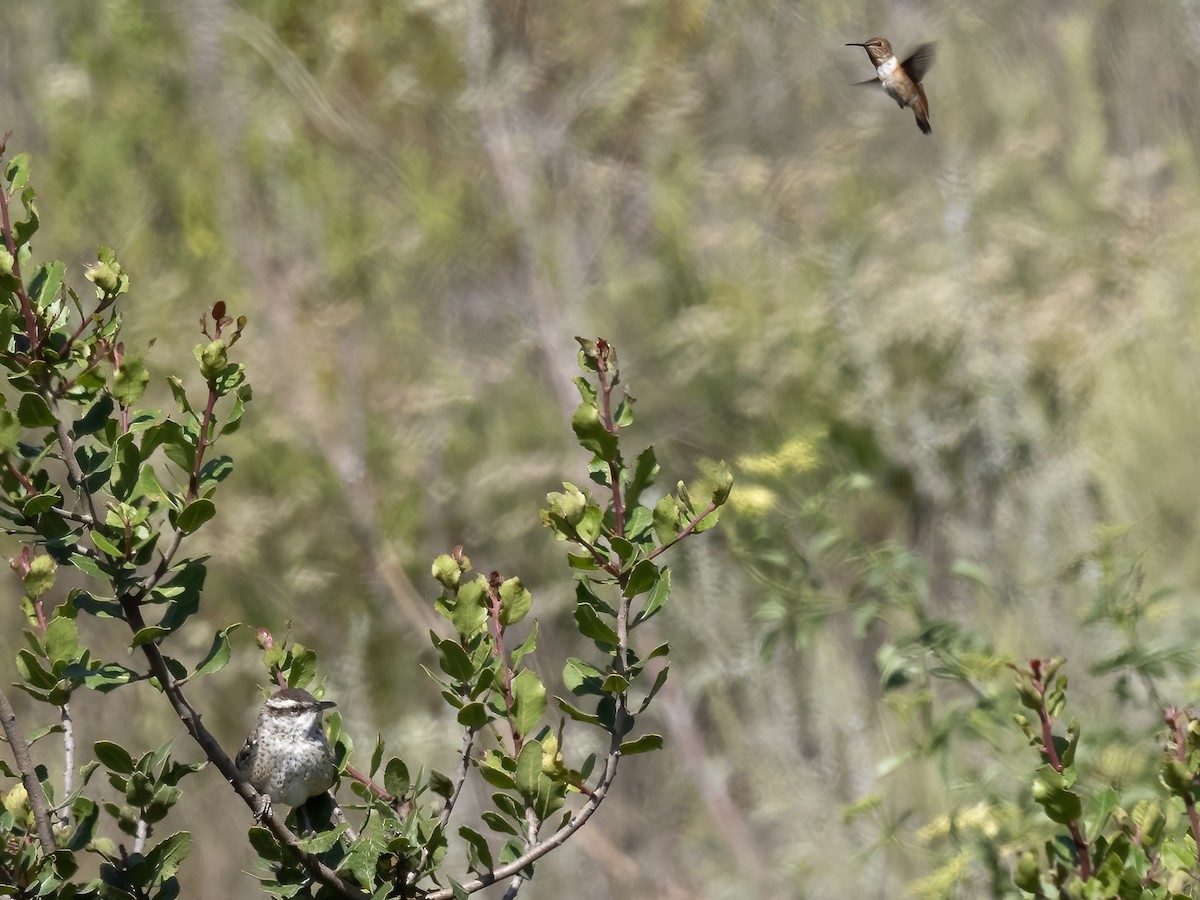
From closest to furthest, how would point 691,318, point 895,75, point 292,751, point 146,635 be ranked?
point 146,635 < point 292,751 < point 895,75 < point 691,318

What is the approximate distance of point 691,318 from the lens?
2.80 m

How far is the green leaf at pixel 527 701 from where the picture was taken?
0.85 metres

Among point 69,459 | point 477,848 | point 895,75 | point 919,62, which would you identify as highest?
point 919,62

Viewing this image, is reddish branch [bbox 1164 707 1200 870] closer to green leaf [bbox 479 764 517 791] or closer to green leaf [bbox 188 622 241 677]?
green leaf [bbox 479 764 517 791]

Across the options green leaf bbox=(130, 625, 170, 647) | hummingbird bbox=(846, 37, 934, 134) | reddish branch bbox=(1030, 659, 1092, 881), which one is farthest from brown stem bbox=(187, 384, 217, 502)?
hummingbird bbox=(846, 37, 934, 134)

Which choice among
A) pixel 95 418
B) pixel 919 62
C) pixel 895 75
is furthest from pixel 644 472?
pixel 919 62

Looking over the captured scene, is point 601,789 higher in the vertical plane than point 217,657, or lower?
lower

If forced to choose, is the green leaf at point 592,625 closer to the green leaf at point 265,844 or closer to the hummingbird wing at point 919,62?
the green leaf at point 265,844

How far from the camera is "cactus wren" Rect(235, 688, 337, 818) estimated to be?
927 millimetres

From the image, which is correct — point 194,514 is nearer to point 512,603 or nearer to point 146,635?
point 146,635

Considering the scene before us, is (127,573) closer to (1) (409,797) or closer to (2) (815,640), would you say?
(1) (409,797)

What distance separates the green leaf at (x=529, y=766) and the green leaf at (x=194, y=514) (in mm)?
246

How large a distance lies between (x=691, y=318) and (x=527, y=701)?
2.01 metres

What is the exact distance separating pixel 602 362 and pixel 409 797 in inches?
14.1
